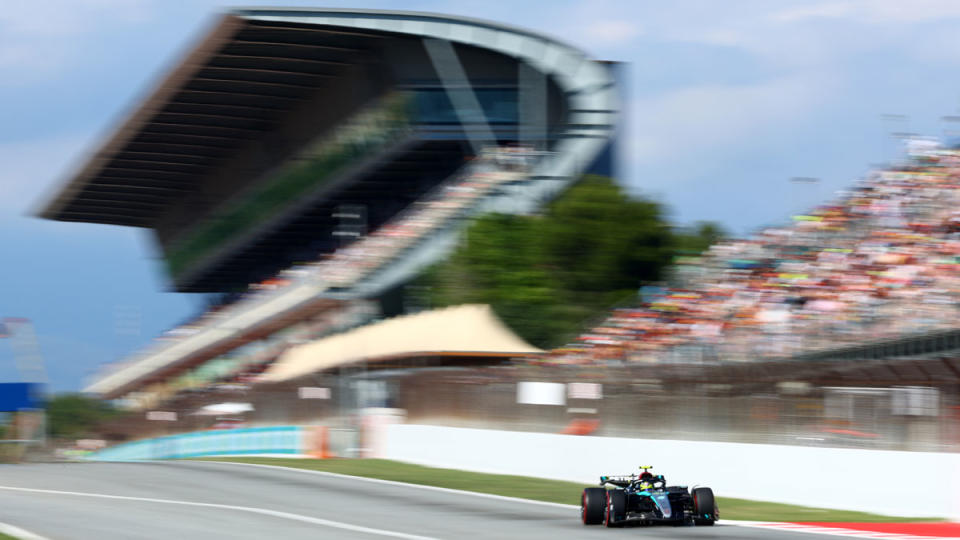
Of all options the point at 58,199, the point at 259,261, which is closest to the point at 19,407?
the point at 259,261

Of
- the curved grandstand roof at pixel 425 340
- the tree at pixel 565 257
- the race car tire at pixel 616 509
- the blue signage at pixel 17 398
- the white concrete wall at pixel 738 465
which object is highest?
the tree at pixel 565 257

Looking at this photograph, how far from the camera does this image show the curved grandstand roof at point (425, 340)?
35.4 m

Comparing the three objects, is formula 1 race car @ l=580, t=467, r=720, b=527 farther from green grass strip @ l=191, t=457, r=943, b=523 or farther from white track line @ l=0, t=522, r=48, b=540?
white track line @ l=0, t=522, r=48, b=540

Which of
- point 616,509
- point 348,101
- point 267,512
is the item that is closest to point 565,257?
point 348,101

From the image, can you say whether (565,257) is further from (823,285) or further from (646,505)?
(646,505)

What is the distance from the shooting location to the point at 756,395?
774 inches

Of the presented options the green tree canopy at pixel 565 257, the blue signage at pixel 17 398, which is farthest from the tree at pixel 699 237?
the blue signage at pixel 17 398

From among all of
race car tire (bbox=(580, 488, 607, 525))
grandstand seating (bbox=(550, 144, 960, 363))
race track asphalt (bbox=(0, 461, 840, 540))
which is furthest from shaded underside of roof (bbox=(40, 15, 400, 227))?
race car tire (bbox=(580, 488, 607, 525))

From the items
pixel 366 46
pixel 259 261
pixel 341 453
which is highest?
pixel 366 46

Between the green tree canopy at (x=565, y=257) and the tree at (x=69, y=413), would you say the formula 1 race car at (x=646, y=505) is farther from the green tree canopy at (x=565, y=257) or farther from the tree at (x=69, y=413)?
the tree at (x=69, y=413)

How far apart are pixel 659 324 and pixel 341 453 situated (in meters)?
7.81

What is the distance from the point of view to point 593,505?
14.8 m

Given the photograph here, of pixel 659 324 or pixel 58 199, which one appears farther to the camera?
pixel 58 199

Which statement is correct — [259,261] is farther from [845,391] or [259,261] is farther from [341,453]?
[845,391]
